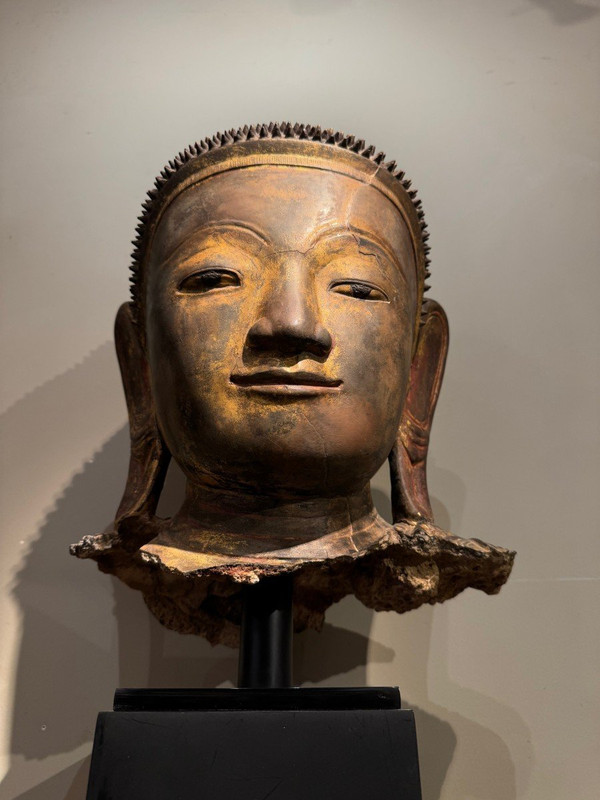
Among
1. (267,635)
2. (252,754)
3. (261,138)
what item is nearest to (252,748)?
(252,754)

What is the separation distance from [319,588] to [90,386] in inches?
42.3

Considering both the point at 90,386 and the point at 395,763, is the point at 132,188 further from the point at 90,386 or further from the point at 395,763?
the point at 395,763

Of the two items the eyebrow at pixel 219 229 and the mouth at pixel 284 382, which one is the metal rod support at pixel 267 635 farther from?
the eyebrow at pixel 219 229

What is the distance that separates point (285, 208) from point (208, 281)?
9.9 inches

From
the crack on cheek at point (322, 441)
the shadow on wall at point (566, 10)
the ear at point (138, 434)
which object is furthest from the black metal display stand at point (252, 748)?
the shadow on wall at point (566, 10)

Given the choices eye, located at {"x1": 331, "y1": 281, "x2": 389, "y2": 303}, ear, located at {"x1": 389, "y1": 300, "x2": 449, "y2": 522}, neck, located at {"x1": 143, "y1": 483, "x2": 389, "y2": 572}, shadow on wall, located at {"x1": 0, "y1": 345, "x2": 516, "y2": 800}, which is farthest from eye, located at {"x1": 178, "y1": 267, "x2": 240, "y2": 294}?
shadow on wall, located at {"x1": 0, "y1": 345, "x2": 516, "y2": 800}

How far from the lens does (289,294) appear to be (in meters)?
1.95

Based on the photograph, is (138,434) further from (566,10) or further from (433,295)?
(566,10)

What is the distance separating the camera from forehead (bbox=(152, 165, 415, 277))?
2.07 meters

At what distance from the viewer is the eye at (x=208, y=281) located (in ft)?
6.73

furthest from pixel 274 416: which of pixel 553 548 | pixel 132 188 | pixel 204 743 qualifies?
pixel 132 188

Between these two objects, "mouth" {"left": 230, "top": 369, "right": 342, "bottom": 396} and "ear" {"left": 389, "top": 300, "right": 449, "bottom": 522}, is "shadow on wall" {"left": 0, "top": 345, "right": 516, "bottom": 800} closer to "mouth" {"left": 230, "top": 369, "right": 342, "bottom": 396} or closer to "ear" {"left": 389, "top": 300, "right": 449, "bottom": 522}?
"ear" {"left": 389, "top": 300, "right": 449, "bottom": 522}

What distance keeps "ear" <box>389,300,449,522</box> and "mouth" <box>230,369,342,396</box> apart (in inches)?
19.5

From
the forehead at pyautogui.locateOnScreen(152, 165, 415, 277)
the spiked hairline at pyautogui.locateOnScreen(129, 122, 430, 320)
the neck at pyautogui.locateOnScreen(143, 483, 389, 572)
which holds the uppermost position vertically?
the spiked hairline at pyautogui.locateOnScreen(129, 122, 430, 320)
